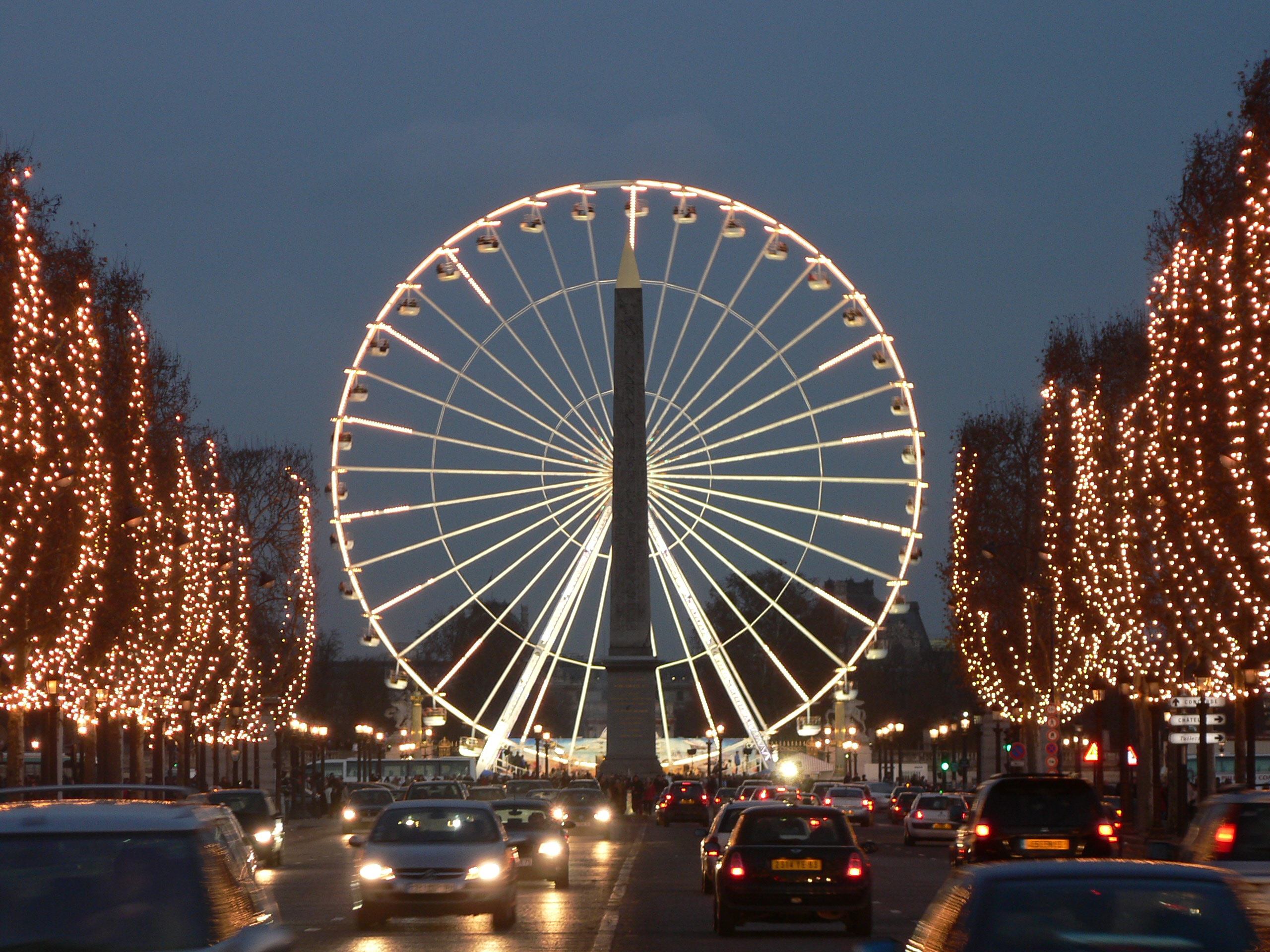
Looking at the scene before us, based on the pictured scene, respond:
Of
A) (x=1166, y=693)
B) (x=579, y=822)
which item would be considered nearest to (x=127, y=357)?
(x=579, y=822)

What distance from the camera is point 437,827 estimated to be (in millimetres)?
24453

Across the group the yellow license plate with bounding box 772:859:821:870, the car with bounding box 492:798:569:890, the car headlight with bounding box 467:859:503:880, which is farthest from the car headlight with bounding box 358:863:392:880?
the car with bounding box 492:798:569:890

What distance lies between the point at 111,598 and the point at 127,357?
6.30 metres

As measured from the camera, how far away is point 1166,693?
1999 inches

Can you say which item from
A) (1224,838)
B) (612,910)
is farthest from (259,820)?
(1224,838)

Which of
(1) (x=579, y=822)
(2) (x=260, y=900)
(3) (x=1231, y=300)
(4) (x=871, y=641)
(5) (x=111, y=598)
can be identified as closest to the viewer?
(2) (x=260, y=900)

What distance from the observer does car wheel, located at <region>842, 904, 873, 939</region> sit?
901 inches

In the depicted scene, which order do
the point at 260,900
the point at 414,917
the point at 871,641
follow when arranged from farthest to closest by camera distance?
the point at 871,641 → the point at 414,917 → the point at 260,900

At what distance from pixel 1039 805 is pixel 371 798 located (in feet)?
116

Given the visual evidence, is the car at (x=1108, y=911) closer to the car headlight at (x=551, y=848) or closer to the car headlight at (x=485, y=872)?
the car headlight at (x=485, y=872)

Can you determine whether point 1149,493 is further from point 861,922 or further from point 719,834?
point 861,922

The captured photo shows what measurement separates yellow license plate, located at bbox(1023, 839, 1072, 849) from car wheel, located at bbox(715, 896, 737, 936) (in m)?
4.47

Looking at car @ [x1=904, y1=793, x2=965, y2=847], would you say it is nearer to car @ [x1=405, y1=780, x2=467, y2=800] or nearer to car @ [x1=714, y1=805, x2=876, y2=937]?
car @ [x1=405, y1=780, x2=467, y2=800]

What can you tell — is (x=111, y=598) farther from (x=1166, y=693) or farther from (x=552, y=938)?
(x=552, y=938)
